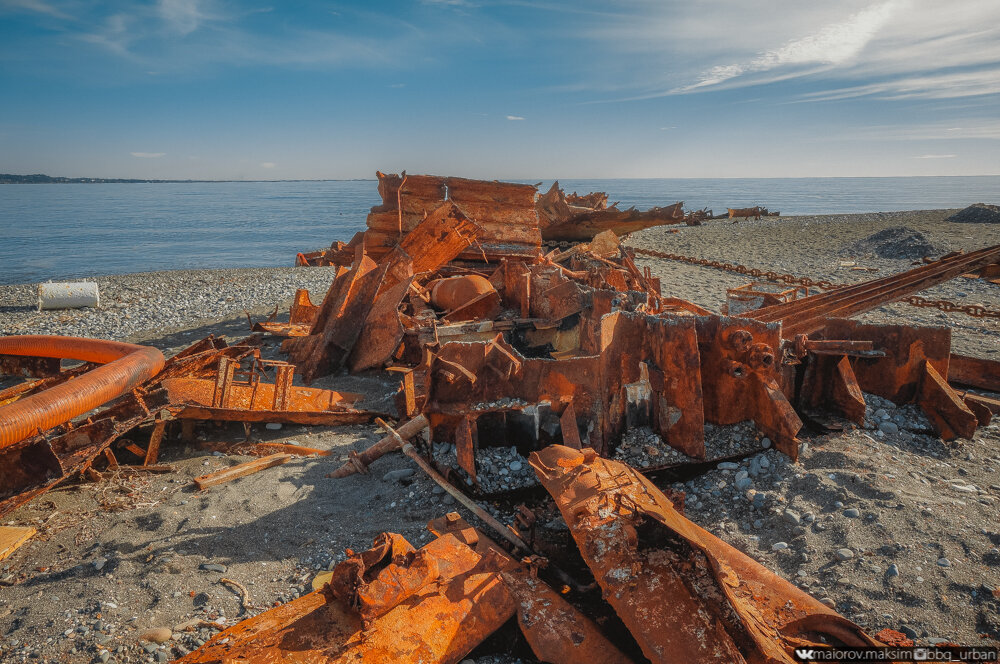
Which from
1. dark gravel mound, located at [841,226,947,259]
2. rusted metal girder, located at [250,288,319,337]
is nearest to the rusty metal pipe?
rusted metal girder, located at [250,288,319,337]

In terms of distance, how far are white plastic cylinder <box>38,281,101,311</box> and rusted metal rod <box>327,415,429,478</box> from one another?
41.9 feet

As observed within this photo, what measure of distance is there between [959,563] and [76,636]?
4840 millimetres

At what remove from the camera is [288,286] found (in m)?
16.3

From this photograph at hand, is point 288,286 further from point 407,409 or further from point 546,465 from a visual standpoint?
point 546,465

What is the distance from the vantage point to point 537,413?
3988mm

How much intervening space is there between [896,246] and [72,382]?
78.4ft

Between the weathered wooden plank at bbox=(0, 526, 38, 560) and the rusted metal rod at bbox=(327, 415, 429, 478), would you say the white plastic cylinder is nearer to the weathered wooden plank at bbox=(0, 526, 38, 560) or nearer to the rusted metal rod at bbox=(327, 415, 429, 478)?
the weathered wooden plank at bbox=(0, 526, 38, 560)

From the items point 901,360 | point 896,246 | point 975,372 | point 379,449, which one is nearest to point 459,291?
point 379,449

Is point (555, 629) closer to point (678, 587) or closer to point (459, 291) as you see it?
point (678, 587)

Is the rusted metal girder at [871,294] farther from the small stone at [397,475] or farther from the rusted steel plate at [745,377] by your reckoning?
the small stone at [397,475]

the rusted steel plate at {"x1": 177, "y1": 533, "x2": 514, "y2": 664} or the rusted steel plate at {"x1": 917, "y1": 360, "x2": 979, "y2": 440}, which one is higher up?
the rusted steel plate at {"x1": 917, "y1": 360, "x2": 979, "y2": 440}

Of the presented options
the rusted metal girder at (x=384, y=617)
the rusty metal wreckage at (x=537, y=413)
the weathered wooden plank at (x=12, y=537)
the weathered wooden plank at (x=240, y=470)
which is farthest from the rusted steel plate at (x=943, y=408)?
the weathered wooden plank at (x=12, y=537)

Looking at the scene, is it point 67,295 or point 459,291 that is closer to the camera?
point 459,291

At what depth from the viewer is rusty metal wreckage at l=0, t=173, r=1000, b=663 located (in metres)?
2.30
